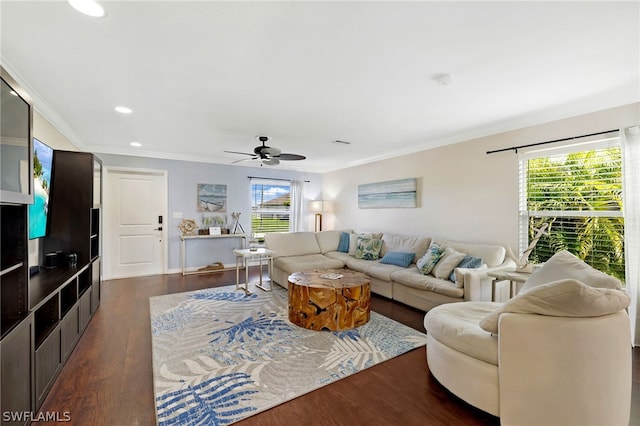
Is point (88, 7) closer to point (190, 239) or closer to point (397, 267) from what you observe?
point (397, 267)

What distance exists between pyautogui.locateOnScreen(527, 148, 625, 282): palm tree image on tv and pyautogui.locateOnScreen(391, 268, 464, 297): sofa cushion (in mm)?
1174

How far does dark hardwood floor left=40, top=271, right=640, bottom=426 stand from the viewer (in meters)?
1.77

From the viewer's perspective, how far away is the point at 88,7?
1.58 m

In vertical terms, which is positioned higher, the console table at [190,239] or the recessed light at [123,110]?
the recessed light at [123,110]

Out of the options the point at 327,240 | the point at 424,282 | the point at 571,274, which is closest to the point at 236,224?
the point at 327,240

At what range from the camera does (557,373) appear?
5.06ft

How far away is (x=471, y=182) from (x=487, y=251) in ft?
3.46

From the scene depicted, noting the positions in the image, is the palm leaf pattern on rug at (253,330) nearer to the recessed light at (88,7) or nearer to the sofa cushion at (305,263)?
the sofa cushion at (305,263)

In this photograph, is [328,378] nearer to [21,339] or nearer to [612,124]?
[21,339]

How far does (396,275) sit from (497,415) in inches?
88.1

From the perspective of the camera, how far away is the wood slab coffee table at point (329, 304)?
301 centimetres

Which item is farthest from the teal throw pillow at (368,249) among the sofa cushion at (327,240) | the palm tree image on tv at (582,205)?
the palm tree image on tv at (582,205)

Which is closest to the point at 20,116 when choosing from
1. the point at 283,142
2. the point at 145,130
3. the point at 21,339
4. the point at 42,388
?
the point at 21,339

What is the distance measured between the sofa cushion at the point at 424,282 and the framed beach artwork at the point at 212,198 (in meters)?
4.01
